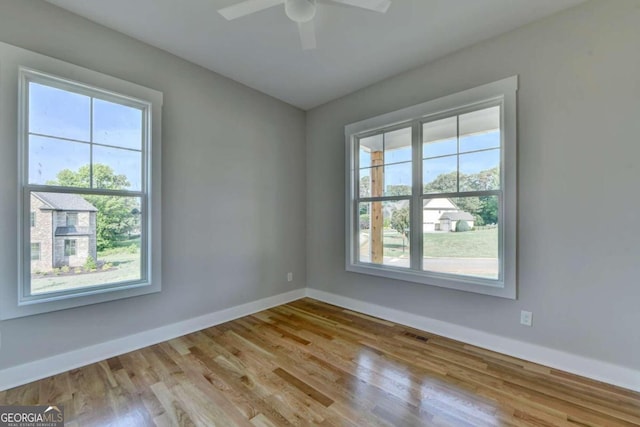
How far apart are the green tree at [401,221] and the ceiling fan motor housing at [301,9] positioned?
6.93ft

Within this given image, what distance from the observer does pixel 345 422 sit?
64.2 inches

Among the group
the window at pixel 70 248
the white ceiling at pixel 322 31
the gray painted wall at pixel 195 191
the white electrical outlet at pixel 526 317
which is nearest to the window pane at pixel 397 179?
the white ceiling at pixel 322 31

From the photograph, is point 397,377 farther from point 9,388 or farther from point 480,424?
point 9,388

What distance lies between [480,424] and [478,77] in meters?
2.74

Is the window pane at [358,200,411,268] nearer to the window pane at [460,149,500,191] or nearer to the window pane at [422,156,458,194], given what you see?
the window pane at [422,156,458,194]

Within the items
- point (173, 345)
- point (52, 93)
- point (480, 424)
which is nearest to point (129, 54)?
point (52, 93)

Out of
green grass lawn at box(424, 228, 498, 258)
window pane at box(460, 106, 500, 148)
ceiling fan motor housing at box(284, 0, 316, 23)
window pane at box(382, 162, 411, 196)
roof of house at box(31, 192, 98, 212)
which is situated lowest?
green grass lawn at box(424, 228, 498, 258)

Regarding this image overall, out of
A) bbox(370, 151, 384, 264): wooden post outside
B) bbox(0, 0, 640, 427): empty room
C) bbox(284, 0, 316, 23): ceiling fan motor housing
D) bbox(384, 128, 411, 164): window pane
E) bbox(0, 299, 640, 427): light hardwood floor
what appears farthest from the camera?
bbox(370, 151, 384, 264): wooden post outside

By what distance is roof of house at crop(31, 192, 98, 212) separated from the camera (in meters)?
2.12

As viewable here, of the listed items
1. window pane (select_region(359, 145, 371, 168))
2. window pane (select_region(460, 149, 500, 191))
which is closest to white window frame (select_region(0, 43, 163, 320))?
window pane (select_region(359, 145, 371, 168))

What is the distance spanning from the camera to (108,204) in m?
2.43

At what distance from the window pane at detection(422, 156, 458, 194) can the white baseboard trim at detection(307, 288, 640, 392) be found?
136 cm

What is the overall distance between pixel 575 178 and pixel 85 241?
3.95m

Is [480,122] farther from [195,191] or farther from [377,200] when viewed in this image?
[195,191]
